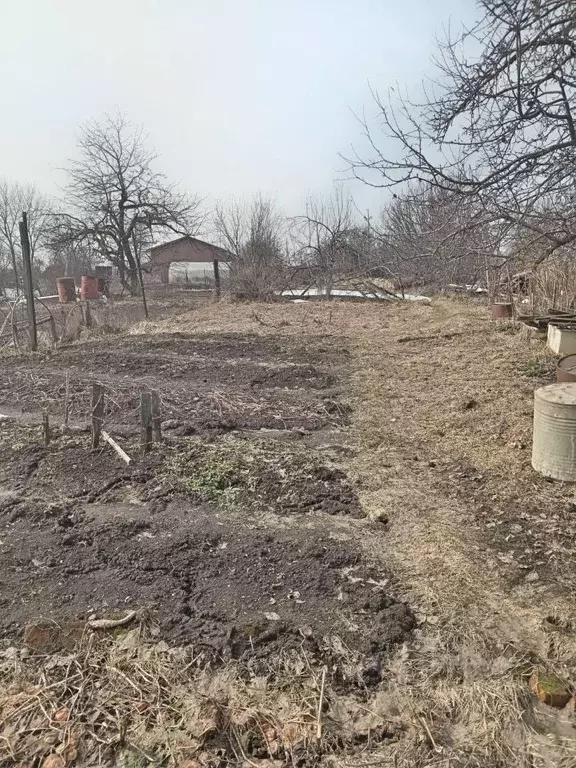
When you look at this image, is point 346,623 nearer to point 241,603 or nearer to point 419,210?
point 241,603

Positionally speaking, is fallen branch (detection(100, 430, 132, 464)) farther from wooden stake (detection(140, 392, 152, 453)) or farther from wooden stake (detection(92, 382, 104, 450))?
wooden stake (detection(140, 392, 152, 453))

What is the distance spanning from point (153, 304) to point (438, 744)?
22.6 meters

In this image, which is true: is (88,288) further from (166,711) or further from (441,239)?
(166,711)

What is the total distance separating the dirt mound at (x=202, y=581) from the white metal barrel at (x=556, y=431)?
210 centimetres

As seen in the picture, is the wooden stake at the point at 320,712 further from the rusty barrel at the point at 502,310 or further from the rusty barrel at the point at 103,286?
the rusty barrel at the point at 103,286

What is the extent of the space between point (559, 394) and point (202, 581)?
10.6ft

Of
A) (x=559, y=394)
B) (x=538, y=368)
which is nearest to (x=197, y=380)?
(x=538, y=368)

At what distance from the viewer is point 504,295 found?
16.5 m

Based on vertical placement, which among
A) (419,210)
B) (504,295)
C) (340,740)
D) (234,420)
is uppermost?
(419,210)

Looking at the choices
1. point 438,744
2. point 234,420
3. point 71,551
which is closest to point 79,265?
point 234,420

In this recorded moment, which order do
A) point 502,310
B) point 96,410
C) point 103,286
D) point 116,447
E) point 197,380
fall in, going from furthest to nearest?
point 103,286
point 502,310
point 197,380
point 96,410
point 116,447

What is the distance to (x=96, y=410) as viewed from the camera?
211 inches

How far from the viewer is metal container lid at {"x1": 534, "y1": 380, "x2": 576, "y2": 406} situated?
14.6ft

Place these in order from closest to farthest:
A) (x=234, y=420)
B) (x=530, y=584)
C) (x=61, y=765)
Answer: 1. (x=61, y=765)
2. (x=530, y=584)
3. (x=234, y=420)
